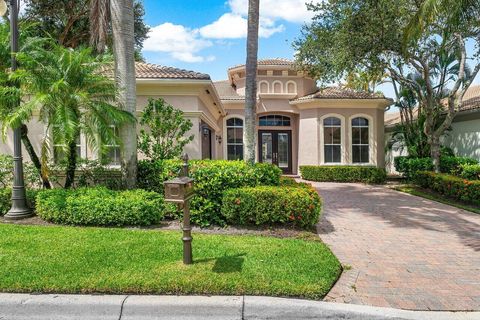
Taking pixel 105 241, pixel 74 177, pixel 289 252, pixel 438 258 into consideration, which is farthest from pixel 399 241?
pixel 74 177

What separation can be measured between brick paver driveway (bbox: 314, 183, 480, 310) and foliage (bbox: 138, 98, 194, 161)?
4.58 m

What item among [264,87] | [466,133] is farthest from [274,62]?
[466,133]

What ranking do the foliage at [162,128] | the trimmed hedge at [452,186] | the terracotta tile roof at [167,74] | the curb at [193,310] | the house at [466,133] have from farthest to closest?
the house at [466,133]
the trimmed hedge at [452,186]
the terracotta tile roof at [167,74]
the foliage at [162,128]
the curb at [193,310]

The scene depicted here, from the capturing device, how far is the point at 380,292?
162 inches

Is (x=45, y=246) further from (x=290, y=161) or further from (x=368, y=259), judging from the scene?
(x=290, y=161)

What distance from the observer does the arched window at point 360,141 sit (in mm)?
18016

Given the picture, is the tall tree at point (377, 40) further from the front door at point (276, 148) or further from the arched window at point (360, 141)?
the front door at point (276, 148)

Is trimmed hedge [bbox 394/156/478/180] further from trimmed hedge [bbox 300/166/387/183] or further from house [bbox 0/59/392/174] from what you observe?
house [bbox 0/59/392/174]

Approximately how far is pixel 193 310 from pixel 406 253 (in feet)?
13.3

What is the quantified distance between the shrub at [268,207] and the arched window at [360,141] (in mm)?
12337

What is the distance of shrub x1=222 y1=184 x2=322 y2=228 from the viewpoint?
6.63 meters

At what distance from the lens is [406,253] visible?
5.67 metres

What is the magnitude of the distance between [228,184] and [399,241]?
3730mm

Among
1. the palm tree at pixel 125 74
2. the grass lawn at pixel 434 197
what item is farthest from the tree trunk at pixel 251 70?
the grass lawn at pixel 434 197
